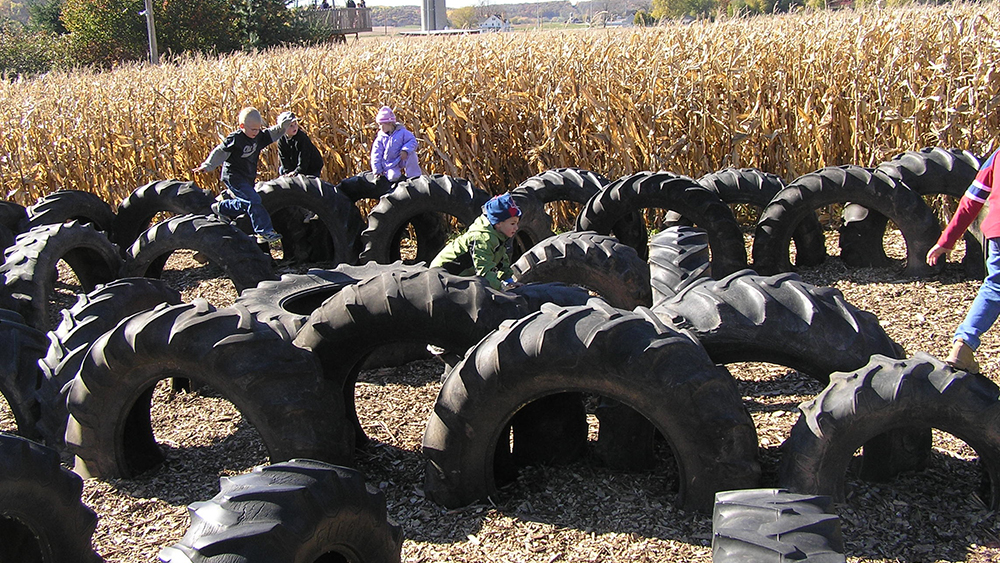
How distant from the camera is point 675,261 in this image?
639cm

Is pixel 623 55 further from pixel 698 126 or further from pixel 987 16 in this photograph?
pixel 987 16

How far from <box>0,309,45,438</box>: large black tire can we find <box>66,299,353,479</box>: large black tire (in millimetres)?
780

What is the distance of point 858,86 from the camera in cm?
1010

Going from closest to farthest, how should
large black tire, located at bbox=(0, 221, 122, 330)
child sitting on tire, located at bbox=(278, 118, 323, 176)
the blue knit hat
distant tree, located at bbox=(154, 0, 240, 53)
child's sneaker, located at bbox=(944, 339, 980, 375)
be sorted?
child's sneaker, located at bbox=(944, 339, 980, 375) → the blue knit hat → large black tire, located at bbox=(0, 221, 122, 330) → child sitting on tire, located at bbox=(278, 118, 323, 176) → distant tree, located at bbox=(154, 0, 240, 53)

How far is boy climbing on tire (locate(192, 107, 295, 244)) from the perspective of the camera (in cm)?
942

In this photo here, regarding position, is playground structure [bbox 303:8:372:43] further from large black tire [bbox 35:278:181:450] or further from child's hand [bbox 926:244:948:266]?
child's hand [bbox 926:244:948:266]

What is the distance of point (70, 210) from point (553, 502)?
8.24 m

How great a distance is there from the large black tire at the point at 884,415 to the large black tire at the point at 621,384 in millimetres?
249

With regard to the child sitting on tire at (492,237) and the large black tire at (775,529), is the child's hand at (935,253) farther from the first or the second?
the child sitting on tire at (492,237)

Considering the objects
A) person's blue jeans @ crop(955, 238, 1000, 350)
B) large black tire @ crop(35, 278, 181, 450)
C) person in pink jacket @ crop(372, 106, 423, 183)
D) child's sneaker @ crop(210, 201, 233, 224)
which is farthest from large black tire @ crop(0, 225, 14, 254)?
person's blue jeans @ crop(955, 238, 1000, 350)

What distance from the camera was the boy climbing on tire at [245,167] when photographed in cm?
942

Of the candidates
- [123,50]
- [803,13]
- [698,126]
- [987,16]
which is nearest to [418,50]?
[698,126]

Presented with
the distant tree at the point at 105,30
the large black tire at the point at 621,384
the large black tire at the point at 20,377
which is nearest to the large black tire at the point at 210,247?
Answer: the large black tire at the point at 20,377

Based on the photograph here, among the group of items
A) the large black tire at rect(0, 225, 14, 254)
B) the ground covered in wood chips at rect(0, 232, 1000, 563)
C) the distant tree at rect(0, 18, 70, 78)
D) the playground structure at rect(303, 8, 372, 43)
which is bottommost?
the ground covered in wood chips at rect(0, 232, 1000, 563)
